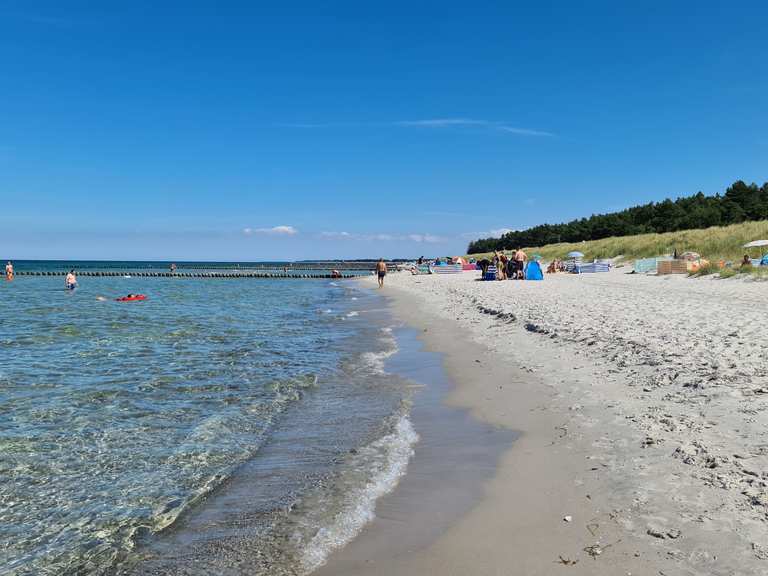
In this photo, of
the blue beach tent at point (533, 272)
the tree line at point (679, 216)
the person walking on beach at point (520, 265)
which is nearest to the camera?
the blue beach tent at point (533, 272)

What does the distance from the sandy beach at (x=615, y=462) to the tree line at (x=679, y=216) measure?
57844 millimetres

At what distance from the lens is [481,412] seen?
7.25 metres

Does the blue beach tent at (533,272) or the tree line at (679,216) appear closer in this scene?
the blue beach tent at (533,272)

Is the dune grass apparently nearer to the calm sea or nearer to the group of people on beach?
the group of people on beach

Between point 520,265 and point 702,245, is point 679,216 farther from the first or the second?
point 520,265

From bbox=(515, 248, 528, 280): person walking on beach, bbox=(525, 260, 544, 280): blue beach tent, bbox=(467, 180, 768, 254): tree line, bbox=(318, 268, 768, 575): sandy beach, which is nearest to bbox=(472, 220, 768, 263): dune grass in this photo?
bbox=(525, 260, 544, 280): blue beach tent

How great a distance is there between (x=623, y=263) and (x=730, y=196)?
32.9 m

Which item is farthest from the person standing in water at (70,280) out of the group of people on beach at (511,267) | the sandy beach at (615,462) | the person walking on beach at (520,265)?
the sandy beach at (615,462)

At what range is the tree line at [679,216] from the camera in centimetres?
5962

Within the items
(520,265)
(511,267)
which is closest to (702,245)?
(520,265)

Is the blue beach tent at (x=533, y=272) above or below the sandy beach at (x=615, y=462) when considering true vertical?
above

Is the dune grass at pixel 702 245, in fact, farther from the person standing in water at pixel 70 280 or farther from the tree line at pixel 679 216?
the person standing in water at pixel 70 280

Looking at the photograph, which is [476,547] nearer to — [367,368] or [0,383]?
[367,368]

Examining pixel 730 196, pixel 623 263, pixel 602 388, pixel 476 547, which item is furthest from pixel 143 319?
pixel 730 196
